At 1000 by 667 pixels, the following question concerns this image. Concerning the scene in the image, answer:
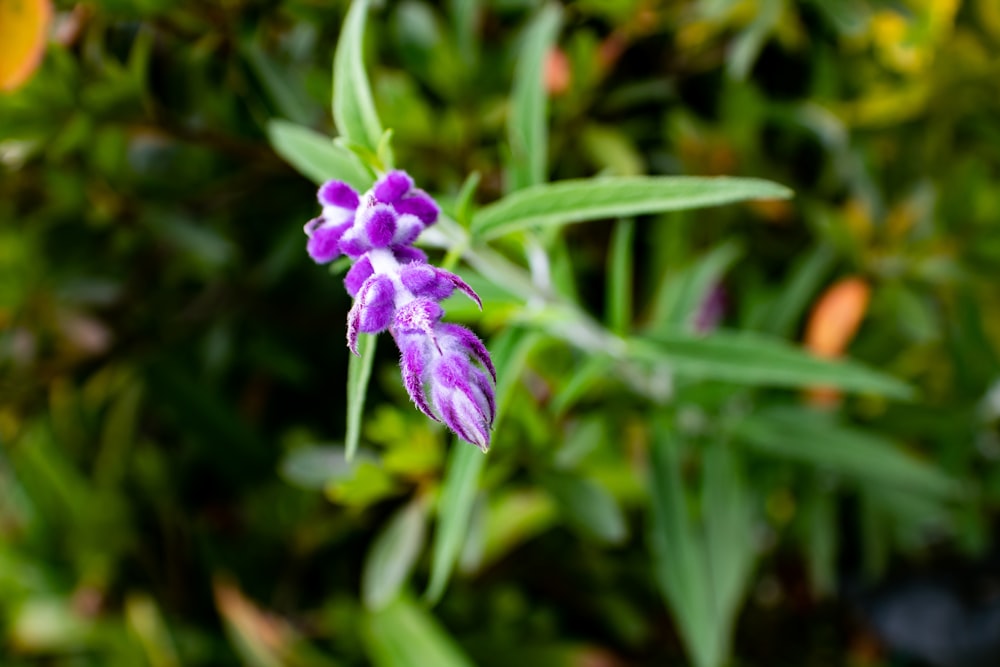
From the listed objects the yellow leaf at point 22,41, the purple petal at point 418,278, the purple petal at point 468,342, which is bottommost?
the purple petal at point 468,342

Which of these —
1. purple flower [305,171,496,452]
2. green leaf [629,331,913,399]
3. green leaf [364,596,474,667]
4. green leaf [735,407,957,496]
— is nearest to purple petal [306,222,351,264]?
purple flower [305,171,496,452]

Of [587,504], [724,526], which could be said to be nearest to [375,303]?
[587,504]

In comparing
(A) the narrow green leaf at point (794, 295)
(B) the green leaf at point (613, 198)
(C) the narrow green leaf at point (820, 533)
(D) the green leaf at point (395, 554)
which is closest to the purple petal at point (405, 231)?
(B) the green leaf at point (613, 198)

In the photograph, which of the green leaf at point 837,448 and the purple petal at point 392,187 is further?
the green leaf at point 837,448

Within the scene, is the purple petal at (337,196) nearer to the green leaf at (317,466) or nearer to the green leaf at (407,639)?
the green leaf at (317,466)

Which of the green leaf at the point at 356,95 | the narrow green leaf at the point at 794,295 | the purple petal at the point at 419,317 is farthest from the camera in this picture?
the narrow green leaf at the point at 794,295

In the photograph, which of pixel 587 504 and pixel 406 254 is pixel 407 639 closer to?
pixel 587 504
